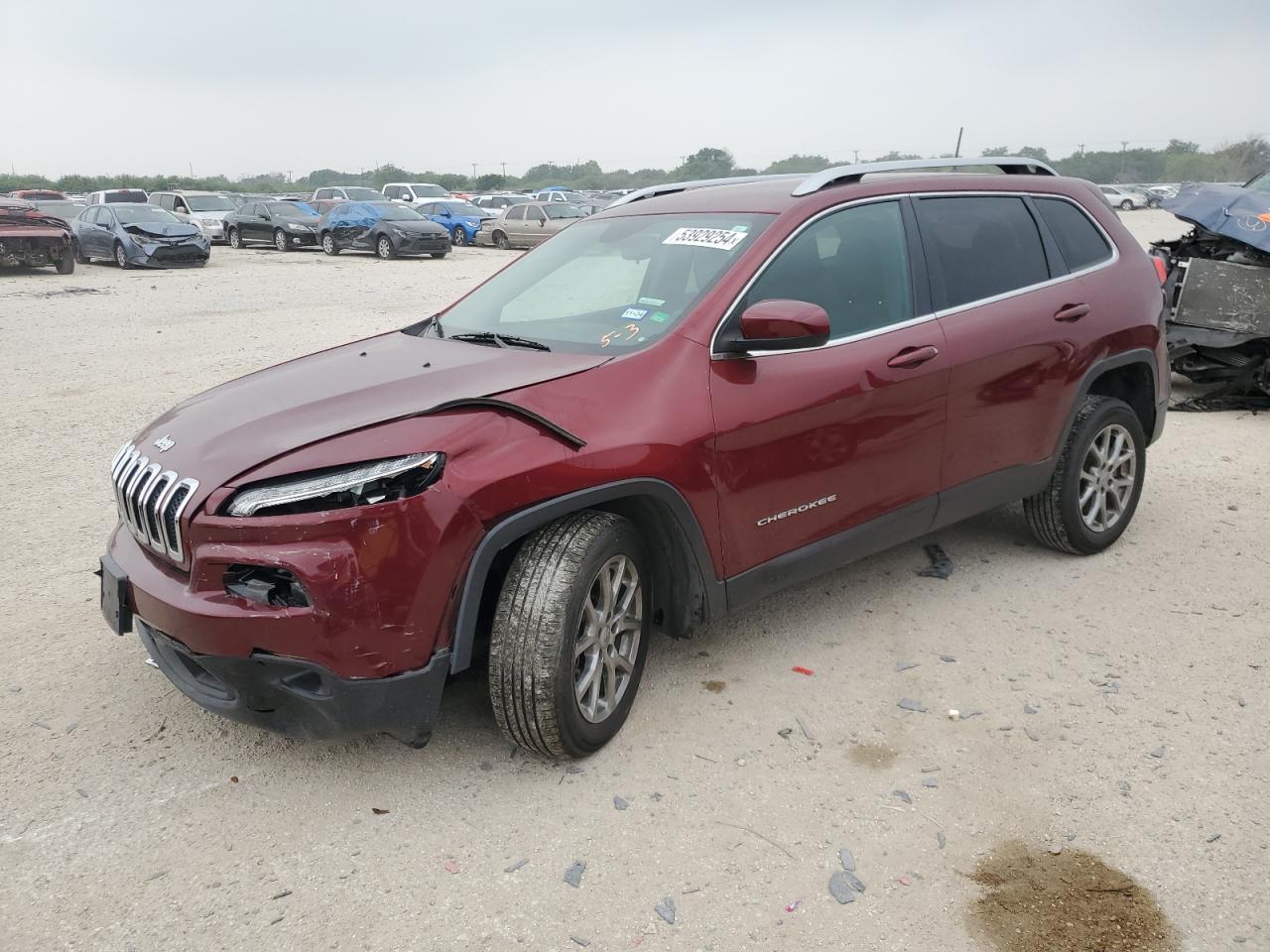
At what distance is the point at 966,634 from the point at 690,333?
5.97 ft

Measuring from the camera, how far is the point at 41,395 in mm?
8555

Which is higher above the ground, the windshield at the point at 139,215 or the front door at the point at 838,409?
the windshield at the point at 139,215

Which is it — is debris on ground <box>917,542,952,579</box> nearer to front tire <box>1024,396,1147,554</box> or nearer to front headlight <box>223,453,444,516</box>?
front tire <box>1024,396,1147,554</box>

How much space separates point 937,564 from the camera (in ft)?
16.0

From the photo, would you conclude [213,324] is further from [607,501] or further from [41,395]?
[607,501]

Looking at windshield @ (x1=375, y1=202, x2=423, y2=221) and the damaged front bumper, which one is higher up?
windshield @ (x1=375, y1=202, x2=423, y2=221)

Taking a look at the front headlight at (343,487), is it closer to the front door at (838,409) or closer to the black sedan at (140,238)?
the front door at (838,409)

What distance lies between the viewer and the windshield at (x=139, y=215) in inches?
834

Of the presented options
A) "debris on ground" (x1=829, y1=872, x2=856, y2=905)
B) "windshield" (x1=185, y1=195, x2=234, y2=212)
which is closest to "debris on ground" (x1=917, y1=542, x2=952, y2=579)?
"debris on ground" (x1=829, y1=872, x2=856, y2=905)

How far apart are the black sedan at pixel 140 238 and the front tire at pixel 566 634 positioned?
68.2 ft

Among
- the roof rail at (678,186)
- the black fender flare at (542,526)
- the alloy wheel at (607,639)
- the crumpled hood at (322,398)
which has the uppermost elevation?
the roof rail at (678,186)

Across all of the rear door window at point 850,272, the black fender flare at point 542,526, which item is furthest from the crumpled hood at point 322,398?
the rear door window at point 850,272

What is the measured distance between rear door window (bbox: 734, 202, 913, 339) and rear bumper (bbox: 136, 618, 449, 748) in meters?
1.67

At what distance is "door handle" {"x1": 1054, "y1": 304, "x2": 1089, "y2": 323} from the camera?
442 cm
